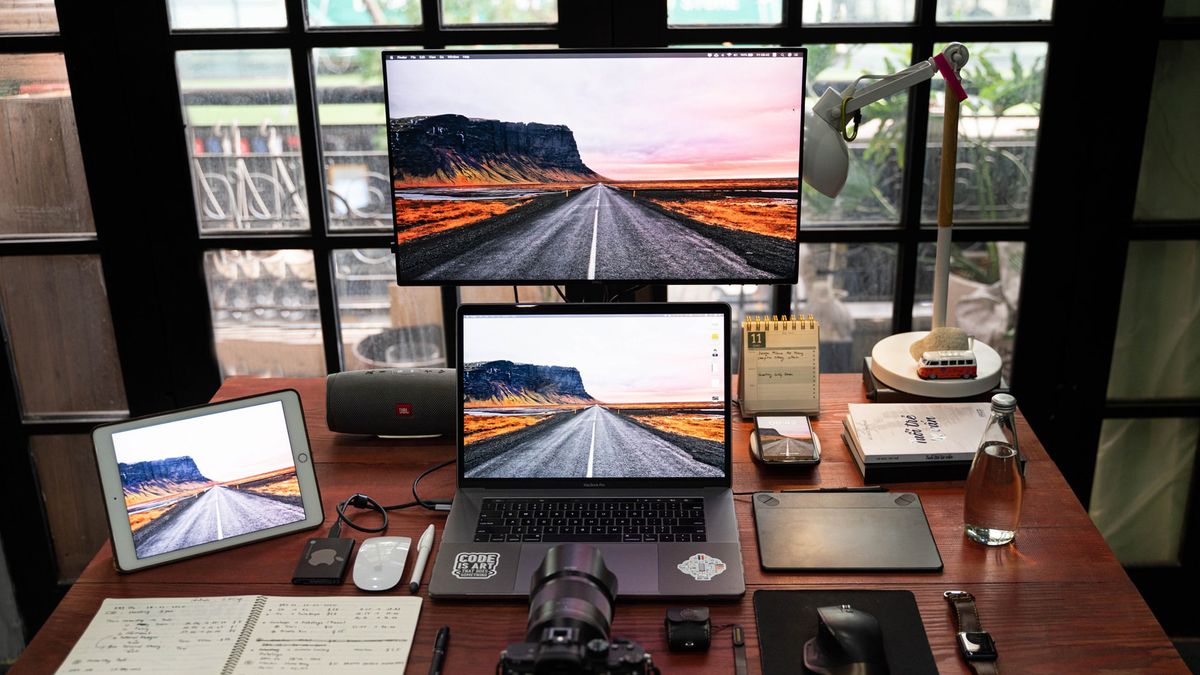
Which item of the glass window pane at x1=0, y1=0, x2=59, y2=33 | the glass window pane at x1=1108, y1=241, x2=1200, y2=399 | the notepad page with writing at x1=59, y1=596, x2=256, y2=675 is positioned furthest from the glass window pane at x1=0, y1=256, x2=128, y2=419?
the glass window pane at x1=1108, y1=241, x2=1200, y2=399

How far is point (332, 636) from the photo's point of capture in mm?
1206

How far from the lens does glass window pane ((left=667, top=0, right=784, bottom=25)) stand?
1844 mm

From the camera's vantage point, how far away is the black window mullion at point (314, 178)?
73.5 inches

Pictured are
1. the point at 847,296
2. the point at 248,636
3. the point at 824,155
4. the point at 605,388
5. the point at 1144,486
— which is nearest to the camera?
the point at 248,636

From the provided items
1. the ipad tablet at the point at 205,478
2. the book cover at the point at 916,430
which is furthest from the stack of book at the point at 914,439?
the ipad tablet at the point at 205,478

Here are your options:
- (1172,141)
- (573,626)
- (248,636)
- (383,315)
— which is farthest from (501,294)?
(1172,141)

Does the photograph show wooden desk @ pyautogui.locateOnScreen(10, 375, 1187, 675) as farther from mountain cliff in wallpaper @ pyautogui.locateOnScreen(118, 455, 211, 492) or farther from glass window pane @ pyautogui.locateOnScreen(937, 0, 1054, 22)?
glass window pane @ pyautogui.locateOnScreen(937, 0, 1054, 22)

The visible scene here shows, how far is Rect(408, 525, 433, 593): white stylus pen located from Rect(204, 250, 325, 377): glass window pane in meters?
0.85

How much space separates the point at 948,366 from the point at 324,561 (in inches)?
42.3

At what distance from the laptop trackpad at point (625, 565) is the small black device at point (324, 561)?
252mm

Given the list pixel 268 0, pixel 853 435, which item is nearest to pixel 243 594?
pixel 853 435

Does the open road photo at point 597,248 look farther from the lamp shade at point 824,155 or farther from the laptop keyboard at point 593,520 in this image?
the laptop keyboard at point 593,520

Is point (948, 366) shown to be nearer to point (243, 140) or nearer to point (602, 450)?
point (602, 450)

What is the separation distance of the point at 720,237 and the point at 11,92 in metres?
1.48
